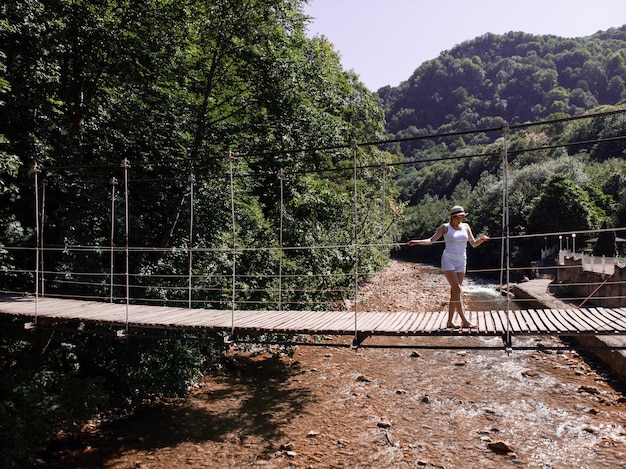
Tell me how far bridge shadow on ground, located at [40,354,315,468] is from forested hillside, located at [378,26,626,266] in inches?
211

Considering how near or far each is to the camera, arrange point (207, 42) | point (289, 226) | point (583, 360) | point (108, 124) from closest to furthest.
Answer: point (108, 124), point (207, 42), point (289, 226), point (583, 360)

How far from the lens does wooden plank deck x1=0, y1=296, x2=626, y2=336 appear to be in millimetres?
3416

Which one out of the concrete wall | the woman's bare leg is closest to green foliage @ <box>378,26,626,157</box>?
the concrete wall

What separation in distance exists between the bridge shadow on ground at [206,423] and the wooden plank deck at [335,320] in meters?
1.67

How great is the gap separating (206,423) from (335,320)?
2.98 m

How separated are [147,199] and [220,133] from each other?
1.61 m

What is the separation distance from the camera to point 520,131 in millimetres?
53000

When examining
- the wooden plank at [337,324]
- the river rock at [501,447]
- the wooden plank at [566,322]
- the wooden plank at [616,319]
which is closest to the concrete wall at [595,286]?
the river rock at [501,447]

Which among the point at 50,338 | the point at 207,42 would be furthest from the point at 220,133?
the point at 50,338

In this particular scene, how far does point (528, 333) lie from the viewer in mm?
3330

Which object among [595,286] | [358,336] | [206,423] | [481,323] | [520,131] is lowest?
[206,423]

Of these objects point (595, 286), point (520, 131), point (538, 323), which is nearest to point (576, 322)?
point (538, 323)

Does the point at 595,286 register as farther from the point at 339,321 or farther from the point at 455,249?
the point at 339,321

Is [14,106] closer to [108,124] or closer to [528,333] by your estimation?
[108,124]
